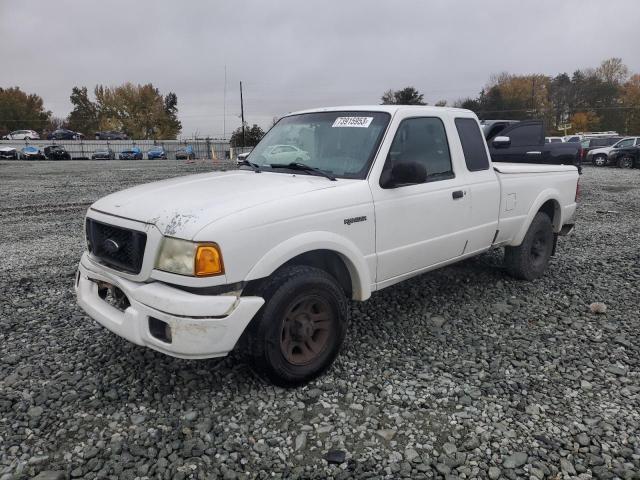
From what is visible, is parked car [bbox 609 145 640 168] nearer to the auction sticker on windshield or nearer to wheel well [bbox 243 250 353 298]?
the auction sticker on windshield

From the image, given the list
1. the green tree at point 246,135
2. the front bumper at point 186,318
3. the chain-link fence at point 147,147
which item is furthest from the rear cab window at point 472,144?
the green tree at point 246,135

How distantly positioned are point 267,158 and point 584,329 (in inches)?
124

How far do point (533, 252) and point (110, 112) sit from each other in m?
82.9

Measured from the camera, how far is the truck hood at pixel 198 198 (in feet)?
9.21

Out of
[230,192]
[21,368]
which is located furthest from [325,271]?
[21,368]

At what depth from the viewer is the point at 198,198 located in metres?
3.09

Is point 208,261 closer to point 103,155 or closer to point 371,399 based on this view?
point 371,399

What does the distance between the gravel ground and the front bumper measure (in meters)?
0.48

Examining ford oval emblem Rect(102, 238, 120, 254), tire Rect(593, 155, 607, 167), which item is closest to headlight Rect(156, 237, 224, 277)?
ford oval emblem Rect(102, 238, 120, 254)

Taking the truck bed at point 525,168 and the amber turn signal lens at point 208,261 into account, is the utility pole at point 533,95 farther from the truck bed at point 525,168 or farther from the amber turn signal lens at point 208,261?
the amber turn signal lens at point 208,261

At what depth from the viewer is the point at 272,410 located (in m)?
2.98

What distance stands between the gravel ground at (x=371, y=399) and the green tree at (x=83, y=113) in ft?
277

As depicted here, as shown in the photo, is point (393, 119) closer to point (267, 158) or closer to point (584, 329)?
point (267, 158)

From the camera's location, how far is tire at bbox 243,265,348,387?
9.62 ft
